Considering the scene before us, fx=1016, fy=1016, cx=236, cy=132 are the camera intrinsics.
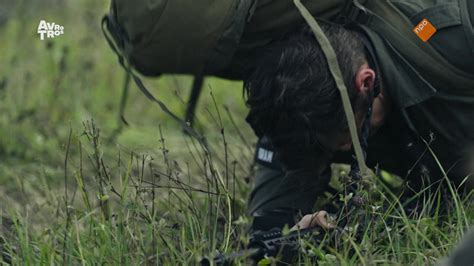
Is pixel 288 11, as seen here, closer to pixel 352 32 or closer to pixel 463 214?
pixel 352 32

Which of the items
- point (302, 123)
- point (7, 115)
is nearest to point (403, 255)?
point (302, 123)

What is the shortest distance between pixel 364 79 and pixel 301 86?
0.61 ft

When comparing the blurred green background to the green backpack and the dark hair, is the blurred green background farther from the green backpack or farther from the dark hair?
the dark hair

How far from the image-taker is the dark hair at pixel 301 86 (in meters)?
2.79

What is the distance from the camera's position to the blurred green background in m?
4.29

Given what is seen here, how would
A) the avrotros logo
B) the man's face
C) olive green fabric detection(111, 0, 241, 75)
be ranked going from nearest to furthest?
1. olive green fabric detection(111, 0, 241, 75)
2. the man's face
3. the avrotros logo

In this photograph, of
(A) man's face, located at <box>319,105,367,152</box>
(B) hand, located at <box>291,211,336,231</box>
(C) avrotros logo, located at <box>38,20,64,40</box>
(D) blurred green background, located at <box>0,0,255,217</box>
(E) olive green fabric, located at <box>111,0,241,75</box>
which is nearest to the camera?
(B) hand, located at <box>291,211,336,231</box>

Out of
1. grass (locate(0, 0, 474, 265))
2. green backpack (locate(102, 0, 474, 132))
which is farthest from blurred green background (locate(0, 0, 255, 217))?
green backpack (locate(102, 0, 474, 132))

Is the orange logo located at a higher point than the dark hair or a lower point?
higher

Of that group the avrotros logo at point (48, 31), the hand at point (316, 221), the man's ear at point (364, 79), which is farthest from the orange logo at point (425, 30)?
the avrotros logo at point (48, 31)

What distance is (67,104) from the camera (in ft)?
17.1

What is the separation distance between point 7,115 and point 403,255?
2.63 m

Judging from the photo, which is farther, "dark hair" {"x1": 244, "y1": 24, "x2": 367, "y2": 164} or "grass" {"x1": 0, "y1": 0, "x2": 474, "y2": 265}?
"dark hair" {"x1": 244, "y1": 24, "x2": 367, "y2": 164}

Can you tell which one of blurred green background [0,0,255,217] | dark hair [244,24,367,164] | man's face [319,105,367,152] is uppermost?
dark hair [244,24,367,164]
